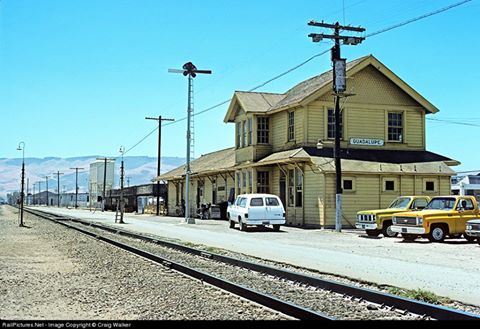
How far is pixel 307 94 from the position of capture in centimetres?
3309

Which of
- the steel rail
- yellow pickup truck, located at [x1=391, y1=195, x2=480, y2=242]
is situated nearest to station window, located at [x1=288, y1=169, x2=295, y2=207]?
yellow pickup truck, located at [x1=391, y1=195, x2=480, y2=242]

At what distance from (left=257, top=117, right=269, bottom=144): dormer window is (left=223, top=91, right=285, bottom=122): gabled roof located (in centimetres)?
65

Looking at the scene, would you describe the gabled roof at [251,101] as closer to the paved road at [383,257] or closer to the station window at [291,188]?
the station window at [291,188]

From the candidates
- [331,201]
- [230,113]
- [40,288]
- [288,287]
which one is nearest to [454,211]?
[331,201]

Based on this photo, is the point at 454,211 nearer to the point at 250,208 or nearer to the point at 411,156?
the point at 250,208

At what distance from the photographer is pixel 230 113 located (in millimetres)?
42188

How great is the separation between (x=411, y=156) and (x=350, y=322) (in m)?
28.2

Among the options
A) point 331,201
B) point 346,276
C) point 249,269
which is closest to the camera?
point 346,276

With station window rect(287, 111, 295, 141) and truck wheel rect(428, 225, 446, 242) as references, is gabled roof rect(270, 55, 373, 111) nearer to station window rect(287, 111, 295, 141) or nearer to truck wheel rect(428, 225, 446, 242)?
station window rect(287, 111, 295, 141)

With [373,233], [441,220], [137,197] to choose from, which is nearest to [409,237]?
[441,220]

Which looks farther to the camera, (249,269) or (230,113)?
(230,113)

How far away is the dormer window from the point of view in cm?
3803

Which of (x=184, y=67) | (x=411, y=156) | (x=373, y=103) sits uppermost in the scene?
(x=184, y=67)

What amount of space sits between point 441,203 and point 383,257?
6.72 m
